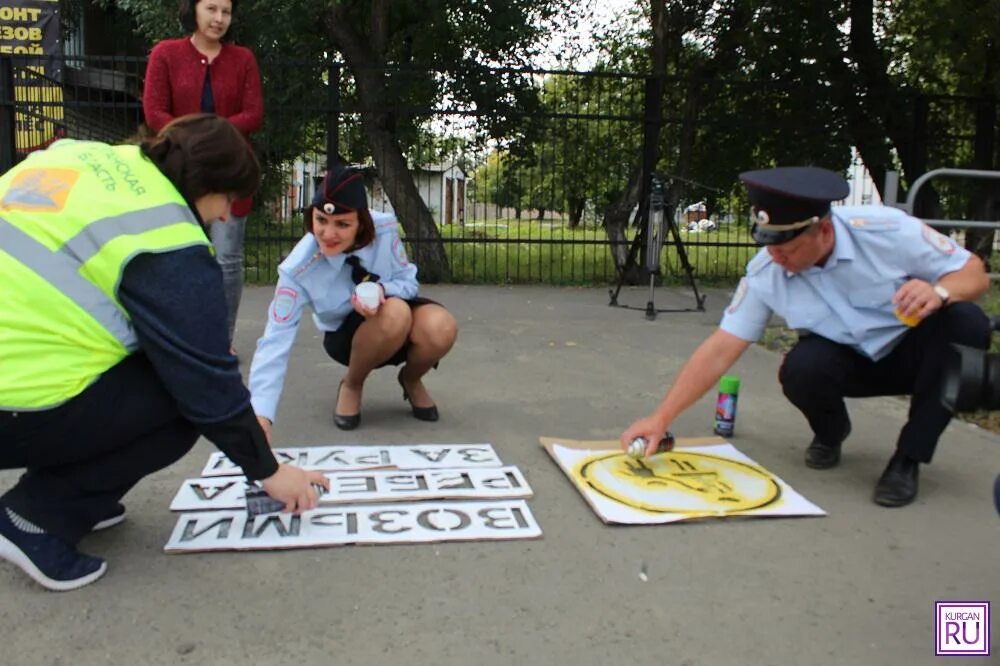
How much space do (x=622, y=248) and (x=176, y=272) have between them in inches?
317

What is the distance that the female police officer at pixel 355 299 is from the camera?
347cm

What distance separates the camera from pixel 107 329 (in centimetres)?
208

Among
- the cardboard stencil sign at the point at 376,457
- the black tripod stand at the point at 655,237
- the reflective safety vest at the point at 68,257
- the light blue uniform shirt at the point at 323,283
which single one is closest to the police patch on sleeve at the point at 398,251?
the light blue uniform shirt at the point at 323,283

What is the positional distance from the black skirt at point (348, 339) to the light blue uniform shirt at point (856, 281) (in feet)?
4.48

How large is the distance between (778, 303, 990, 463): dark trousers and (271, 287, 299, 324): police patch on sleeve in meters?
1.83

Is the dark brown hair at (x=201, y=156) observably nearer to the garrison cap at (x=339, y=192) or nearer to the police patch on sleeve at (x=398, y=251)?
the garrison cap at (x=339, y=192)

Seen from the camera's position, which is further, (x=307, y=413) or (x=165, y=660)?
(x=307, y=413)

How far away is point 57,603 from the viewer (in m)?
2.24

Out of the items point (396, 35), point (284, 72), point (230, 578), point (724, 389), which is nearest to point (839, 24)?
point (396, 35)

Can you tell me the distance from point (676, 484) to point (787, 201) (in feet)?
3.34

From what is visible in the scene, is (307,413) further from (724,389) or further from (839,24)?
(839,24)

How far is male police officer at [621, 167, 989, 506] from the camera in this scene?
9.53 ft

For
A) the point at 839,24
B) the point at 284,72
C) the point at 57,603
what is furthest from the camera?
the point at 839,24

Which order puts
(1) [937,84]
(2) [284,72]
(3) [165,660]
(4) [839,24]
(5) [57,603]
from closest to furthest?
1. (3) [165,660]
2. (5) [57,603]
3. (2) [284,72]
4. (4) [839,24]
5. (1) [937,84]
